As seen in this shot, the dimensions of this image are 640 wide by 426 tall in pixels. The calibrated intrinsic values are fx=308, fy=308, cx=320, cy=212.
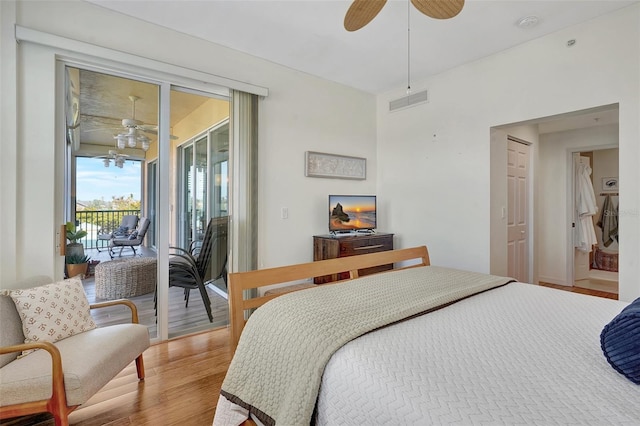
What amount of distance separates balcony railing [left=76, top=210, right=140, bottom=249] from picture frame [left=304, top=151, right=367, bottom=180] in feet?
6.23

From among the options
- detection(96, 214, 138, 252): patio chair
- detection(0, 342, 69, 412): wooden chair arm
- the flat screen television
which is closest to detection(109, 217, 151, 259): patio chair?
detection(96, 214, 138, 252): patio chair

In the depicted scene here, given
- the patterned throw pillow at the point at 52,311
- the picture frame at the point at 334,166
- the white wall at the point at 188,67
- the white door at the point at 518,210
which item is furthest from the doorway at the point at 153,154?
the white door at the point at 518,210

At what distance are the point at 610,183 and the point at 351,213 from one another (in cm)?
541

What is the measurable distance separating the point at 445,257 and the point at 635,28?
251 cm

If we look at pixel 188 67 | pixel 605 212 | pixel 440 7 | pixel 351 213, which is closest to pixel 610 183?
pixel 605 212

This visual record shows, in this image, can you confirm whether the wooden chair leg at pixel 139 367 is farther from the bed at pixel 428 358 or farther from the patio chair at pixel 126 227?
the patio chair at pixel 126 227

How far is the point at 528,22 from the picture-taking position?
2609 millimetres

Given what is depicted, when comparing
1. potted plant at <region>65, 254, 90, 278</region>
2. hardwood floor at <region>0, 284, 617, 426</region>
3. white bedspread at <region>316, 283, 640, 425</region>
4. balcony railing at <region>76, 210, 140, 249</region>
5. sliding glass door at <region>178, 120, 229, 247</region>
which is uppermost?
sliding glass door at <region>178, 120, 229, 247</region>

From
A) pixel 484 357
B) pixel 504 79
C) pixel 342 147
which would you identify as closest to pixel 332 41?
pixel 342 147

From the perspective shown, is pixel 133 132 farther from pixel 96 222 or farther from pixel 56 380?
pixel 56 380

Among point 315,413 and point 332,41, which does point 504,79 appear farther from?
point 315,413

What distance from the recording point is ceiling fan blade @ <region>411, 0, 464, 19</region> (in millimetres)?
1762

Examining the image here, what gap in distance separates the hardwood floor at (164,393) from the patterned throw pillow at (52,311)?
17.5 inches

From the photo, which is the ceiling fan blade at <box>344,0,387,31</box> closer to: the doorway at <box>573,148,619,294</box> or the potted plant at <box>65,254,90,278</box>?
the potted plant at <box>65,254,90,278</box>
